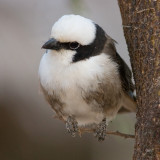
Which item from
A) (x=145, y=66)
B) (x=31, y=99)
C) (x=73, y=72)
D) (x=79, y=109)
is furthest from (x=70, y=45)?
(x=31, y=99)

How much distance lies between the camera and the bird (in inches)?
118

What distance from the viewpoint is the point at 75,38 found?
2994 millimetres

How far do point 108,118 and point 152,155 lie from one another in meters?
0.92

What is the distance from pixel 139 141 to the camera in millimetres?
2549

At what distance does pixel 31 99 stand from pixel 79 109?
1.74 m

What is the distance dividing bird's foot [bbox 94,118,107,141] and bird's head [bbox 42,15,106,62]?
49 cm

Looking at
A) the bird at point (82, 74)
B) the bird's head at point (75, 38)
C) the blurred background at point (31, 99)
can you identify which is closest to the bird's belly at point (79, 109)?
the bird at point (82, 74)

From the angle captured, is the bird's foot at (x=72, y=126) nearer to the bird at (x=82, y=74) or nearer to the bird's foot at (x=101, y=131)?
the bird at (x=82, y=74)

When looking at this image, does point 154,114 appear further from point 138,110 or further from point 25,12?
point 25,12

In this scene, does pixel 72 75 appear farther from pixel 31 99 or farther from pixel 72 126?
pixel 31 99

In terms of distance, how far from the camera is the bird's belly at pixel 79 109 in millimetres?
3103

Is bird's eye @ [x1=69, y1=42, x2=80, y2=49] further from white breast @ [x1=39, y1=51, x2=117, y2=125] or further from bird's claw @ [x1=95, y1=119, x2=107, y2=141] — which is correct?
bird's claw @ [x1=95, y1=119, x2=107, y2=141]

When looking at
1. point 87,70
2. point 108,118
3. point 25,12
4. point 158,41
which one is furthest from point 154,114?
point 25,12

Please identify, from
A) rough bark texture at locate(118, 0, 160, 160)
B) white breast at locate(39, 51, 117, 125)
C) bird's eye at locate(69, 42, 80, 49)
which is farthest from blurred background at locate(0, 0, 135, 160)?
rough bark texture at locate(118, 0, 160, 160)
